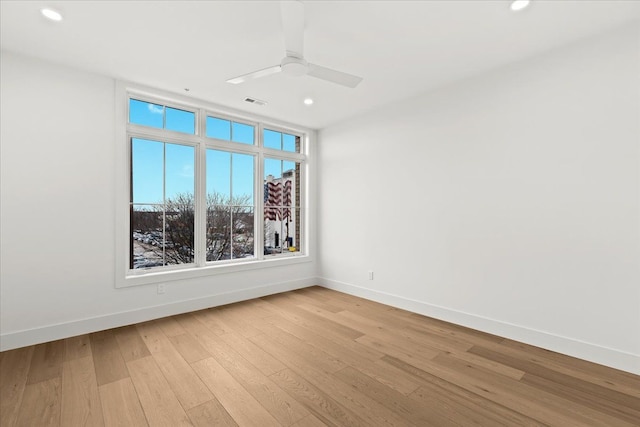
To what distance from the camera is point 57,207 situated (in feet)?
9.40

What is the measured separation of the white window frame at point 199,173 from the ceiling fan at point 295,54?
1649 mm

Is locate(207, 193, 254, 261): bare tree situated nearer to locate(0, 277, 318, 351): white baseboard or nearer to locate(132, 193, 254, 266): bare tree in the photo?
locate(132, 193, 254, 266): bare tree

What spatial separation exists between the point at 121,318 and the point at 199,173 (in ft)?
6.28

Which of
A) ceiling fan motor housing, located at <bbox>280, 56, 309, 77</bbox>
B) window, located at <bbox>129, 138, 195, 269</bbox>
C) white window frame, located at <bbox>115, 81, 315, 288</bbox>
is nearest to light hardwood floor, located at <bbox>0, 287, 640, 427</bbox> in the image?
white window frame, located at <bbox>115, 81, 315, 288</bbox>

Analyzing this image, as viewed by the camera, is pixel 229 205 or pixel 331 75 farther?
pixel 229 205

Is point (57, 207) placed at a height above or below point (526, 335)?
above

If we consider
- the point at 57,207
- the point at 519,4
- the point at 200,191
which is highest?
the point at 519,4

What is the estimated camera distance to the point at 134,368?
231 centimetres

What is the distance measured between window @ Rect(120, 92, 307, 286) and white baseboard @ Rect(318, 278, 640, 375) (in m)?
1.87

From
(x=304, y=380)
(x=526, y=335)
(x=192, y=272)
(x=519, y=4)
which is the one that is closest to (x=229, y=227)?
(x=192, y=272)

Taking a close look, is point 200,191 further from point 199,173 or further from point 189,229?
point 189,229

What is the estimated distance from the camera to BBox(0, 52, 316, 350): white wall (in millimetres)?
2662

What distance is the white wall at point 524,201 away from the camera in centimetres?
232

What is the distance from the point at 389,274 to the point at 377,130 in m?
2.05
